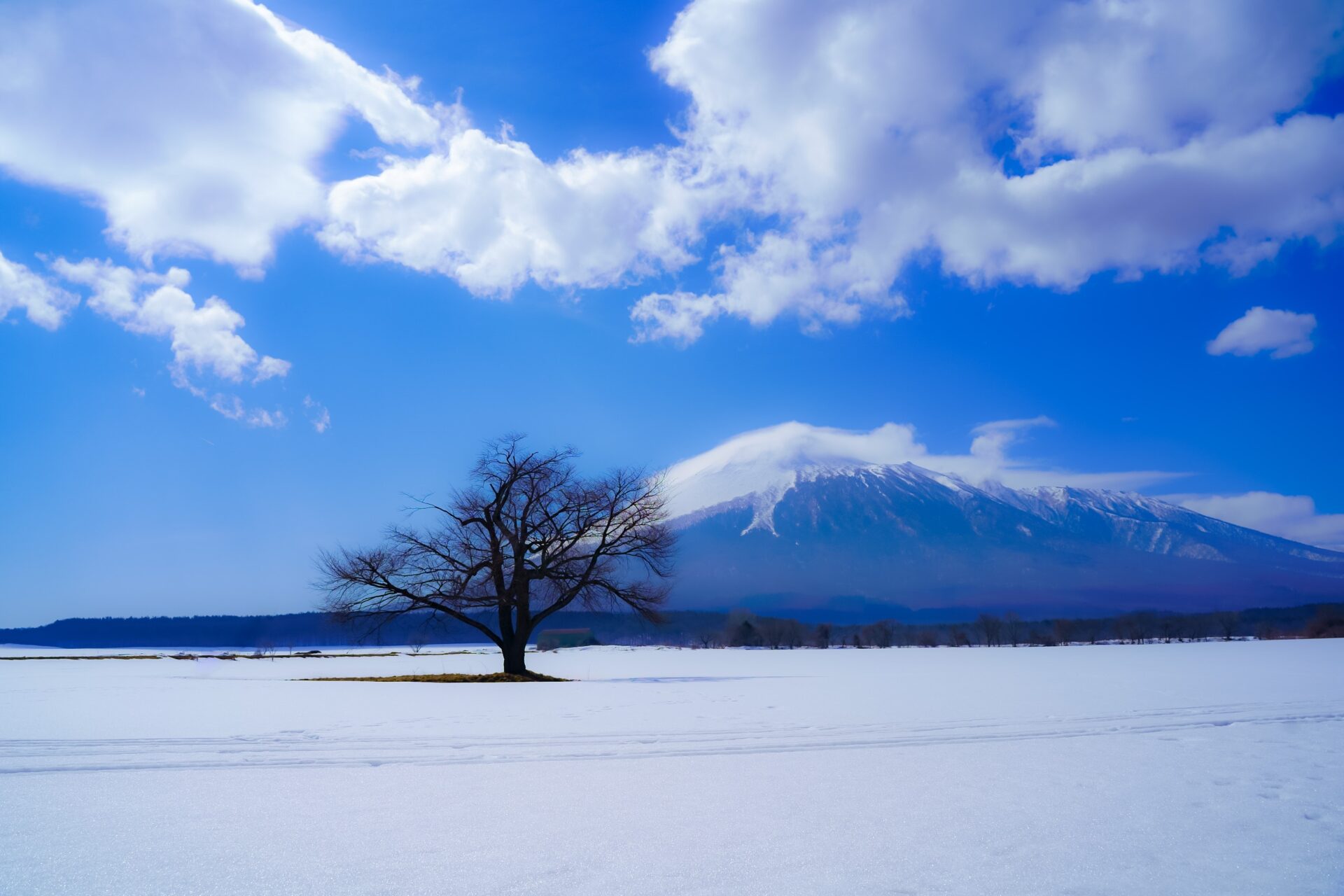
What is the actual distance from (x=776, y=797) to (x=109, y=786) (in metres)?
6.78

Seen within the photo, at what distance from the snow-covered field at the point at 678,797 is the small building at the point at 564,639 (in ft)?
250

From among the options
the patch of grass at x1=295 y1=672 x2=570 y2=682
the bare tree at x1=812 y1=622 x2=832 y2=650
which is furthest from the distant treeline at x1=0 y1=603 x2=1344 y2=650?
the patch of grass at x1=295 y1=672 x2=570 y2=682

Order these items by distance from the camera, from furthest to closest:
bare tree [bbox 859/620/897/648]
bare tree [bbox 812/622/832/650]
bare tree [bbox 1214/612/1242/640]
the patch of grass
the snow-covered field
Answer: bare tree [bbox 859/620/897/648] → bare tree [bbox 1214/612/1242/640] → bare tree [bbox 812/622/832/650] → the patch of grass → the snow-covered field

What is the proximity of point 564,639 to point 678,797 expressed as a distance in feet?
310

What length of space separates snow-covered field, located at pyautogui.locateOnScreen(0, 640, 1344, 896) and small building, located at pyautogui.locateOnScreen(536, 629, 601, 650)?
7634 cm

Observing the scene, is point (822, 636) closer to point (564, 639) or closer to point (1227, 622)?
point (564, 639)

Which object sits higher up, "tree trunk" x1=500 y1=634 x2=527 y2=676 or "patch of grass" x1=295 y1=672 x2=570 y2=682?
"tree trunk" x1=500 y1=634 x2=527 y2=676

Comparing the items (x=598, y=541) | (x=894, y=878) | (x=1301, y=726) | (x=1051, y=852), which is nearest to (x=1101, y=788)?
(x=1051, y=852)

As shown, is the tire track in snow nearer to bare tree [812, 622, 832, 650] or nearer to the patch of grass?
the patch of grass

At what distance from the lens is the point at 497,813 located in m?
6.88

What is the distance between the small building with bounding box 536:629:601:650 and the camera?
299ft

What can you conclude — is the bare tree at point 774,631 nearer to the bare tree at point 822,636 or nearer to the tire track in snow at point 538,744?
the bare tree at point 822,636

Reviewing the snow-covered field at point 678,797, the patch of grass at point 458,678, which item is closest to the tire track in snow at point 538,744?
the snow-covered field at point 678,797

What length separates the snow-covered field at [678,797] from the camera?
531 centimetres
